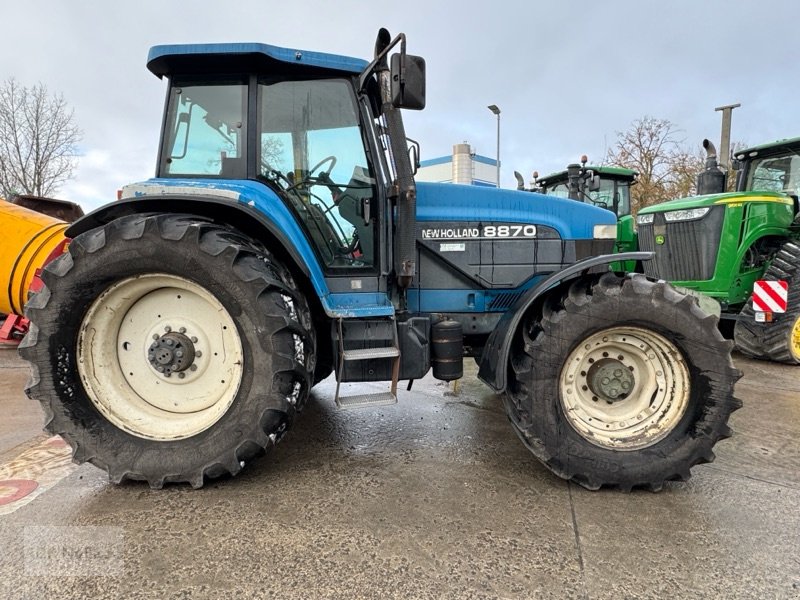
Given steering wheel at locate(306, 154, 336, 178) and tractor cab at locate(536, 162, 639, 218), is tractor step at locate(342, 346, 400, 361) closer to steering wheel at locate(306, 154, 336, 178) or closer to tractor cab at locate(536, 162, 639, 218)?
steering wheel at locate(306, 154, 336, 178)

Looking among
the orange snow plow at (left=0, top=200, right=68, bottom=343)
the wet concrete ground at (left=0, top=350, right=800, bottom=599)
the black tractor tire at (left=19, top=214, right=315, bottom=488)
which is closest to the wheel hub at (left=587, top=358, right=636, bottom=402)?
the wet concrete ground at (left=0, top=350, right=800, bottom=599)

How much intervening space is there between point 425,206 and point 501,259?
62 centimetres

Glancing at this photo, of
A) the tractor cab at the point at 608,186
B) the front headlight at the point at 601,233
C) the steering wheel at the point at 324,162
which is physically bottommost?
the front headlight at the point at 601,233

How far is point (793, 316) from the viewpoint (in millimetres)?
5406

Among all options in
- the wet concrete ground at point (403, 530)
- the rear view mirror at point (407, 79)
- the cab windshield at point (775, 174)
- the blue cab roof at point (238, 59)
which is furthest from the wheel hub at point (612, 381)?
the cab windshield at point (775, 174)

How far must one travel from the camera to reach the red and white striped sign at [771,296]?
17.8ft

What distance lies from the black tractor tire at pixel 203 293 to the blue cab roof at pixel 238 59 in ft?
3.05

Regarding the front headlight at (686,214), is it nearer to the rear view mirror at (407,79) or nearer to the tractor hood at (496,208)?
the tractor hood at (496,208)

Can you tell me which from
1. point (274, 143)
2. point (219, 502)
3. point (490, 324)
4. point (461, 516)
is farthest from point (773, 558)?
point (274, 143)

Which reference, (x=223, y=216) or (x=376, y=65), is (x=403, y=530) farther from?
(x=376, y=65)

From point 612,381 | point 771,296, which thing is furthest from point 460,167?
point 612,381

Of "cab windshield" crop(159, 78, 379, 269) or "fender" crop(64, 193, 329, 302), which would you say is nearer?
"fender" crop(64, 193, 329, 302)

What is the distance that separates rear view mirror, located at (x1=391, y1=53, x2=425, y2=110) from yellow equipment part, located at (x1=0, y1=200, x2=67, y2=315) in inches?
216

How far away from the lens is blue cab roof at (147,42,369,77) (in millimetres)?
2627
